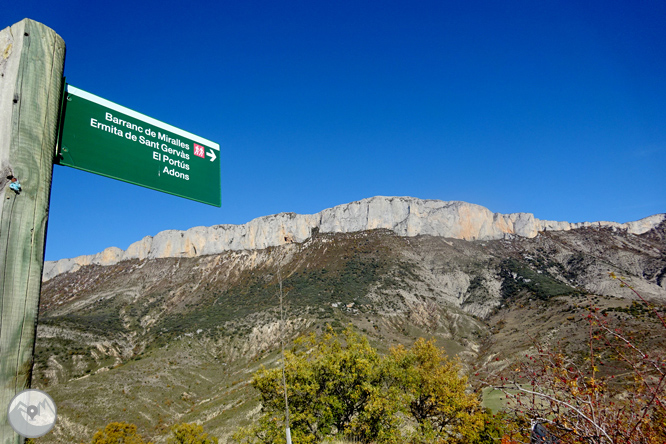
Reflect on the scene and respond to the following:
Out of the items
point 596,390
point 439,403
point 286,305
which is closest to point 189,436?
point 439,403

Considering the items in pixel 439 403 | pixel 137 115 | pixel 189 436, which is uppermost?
pixel 137 115

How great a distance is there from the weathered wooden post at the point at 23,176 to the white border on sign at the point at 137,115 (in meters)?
0.29

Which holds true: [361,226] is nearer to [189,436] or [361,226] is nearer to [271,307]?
[271,307]

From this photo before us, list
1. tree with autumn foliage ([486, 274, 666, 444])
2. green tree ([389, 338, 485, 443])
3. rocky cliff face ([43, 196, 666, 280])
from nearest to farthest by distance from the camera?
tree with autumn foliage ([486, 274, 666, 444])
green tree ([389, 338, 485, 443])
rocky cliff face ([43, 196, 666, 280])

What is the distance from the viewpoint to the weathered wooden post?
1806 millimetres

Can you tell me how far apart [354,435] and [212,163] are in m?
15.2

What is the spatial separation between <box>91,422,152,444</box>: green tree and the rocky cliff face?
3944 inches

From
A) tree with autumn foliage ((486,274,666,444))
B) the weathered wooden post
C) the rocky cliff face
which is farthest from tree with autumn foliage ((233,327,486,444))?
the rocky cliff face

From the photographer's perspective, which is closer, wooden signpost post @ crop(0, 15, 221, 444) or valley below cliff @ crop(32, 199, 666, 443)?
wooden signpost post @ crop(0, 15, 221, 444)

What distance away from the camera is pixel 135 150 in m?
2.92

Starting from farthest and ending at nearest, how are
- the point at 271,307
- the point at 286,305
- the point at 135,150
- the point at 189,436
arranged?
the point at 271,307 → the point at 286,305 → the point at 189,436 → the point at 135,150

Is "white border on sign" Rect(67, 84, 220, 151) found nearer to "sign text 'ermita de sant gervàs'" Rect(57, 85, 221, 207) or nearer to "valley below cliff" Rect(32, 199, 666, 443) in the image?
"sign text 'ermita de sant gervàs'" Rect(57, 85, 221, 207)

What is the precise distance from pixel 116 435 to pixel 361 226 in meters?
113

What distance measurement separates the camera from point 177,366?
62375mm
